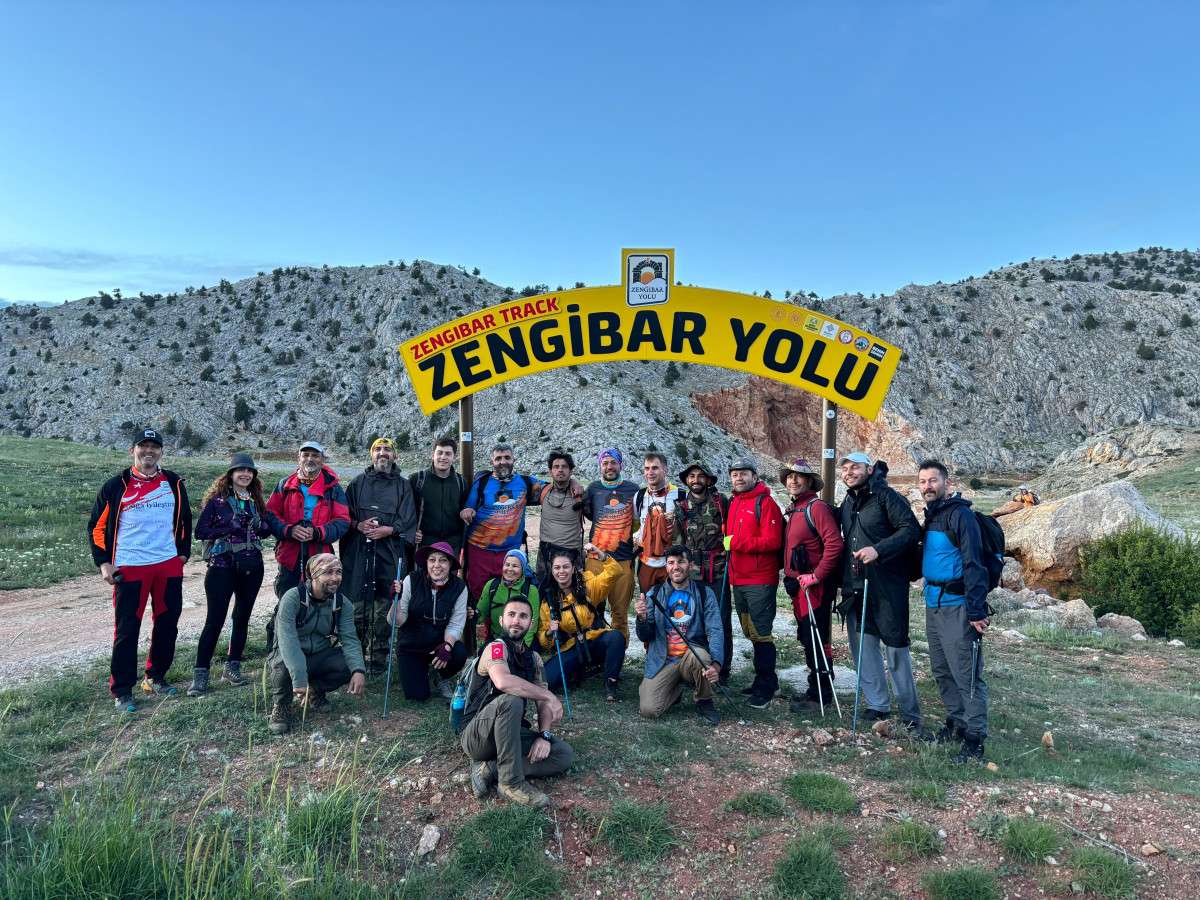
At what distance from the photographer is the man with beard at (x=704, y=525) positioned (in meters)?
6.80

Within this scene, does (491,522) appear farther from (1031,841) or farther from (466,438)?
(1031,841)

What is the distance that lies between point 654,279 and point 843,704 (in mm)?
4720

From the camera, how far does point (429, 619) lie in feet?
19.8

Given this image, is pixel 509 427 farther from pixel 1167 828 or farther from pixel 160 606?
pixel 1167 828

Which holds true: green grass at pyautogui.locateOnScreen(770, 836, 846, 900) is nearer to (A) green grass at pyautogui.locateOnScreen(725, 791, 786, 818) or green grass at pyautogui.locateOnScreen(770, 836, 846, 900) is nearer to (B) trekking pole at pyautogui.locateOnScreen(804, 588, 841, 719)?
(A) green grass at pyautogui.locateOnScreen(725, 791, 786, 818)

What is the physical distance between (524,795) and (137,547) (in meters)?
3.89

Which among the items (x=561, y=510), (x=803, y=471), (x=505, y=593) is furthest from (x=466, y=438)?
(x=803, y=471)

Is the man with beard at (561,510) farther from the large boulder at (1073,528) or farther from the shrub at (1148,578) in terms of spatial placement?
the shrub at (1148,578)

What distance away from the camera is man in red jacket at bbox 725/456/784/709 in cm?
643

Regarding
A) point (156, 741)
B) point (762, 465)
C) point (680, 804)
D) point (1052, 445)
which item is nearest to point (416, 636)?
point (156, 741)

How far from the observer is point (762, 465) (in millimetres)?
44969

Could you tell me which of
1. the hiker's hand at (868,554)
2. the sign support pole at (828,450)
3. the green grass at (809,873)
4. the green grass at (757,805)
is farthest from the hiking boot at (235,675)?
the sign support pole at (828,450)

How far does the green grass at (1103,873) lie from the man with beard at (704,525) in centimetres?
324

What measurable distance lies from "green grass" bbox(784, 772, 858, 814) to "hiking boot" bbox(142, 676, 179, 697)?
5204 millimetres
